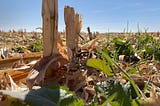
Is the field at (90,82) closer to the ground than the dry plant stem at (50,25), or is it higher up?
closer to the ground

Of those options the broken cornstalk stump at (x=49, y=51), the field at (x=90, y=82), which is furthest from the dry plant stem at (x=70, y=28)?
the broken cornstalk stump at (x=49, y=51)

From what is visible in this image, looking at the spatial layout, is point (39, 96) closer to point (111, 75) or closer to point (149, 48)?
point (111, 75)

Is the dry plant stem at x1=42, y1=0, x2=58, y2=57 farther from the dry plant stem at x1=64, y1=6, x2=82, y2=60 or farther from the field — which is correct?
the dry plant stem at x1=64, y1=6, x2=82, y2=60

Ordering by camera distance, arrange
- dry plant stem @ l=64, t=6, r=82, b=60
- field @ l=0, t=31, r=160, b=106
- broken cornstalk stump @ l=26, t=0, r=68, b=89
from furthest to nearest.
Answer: dry plant stem @ l=64, t=6, r=82, b=60 → broken cornstalk stump @ l=26, t=0, r=68, b=89 → field @ l=0, t=31, r=160, b=106

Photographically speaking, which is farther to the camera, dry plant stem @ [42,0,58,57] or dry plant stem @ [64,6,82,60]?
dry plant stem @ [64,6,82,60]

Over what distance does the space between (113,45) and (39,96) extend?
2.01m

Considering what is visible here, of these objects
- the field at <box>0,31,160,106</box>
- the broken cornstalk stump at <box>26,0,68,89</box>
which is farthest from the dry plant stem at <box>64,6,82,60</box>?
the broken cornstalk stump at <box>26,0,68,89</box>

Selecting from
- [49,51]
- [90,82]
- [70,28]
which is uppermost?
[70,28]

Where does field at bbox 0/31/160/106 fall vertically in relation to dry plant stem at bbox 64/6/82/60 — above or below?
below

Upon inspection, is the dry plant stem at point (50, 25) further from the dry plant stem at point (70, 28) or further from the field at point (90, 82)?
the dry plant stem at point (70, 28)

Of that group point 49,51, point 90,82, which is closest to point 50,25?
point 49,51

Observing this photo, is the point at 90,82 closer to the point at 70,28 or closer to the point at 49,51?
the point at 49,51

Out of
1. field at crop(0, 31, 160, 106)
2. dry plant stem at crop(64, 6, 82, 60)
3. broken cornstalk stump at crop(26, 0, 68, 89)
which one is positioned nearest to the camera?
field at crop(0, 31, 160, 106)

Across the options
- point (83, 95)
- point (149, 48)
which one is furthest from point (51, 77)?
point (149, 48)
